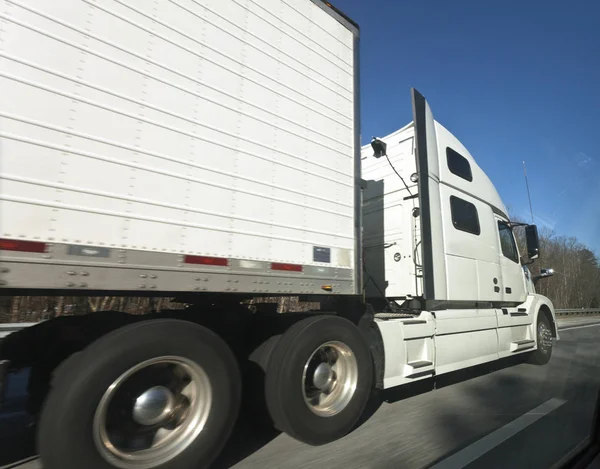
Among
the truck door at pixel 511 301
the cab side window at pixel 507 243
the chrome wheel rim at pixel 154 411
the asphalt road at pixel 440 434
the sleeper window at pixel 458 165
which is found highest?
the sleeper window at pixel 458 165

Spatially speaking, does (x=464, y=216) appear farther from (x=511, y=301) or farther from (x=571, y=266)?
(x=571, y=266)

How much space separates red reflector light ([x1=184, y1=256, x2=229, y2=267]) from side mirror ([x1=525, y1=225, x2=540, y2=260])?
630cm

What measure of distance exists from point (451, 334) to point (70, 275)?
4.55 meters

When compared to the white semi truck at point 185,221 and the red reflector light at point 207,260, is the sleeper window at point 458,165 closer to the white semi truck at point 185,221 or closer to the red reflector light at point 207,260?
the white semi truck at point 185,221

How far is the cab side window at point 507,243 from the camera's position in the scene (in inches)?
268

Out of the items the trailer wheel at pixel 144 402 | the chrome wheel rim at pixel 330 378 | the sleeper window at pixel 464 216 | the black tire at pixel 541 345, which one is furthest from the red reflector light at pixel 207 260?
the black tire at pixel 541 345

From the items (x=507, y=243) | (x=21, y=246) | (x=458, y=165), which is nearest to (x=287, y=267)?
(x=21, y=246)

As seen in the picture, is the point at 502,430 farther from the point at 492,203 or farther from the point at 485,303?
the point at 492,203

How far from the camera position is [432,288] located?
5.10m

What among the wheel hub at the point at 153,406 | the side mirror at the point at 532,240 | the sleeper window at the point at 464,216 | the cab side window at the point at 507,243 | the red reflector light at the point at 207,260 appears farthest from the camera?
the side mirror at the point at 532,240

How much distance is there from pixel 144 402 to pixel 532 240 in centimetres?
702

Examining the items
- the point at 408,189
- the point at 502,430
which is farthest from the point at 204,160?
the point at 502,430

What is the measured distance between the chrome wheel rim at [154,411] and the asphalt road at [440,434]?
53 cm

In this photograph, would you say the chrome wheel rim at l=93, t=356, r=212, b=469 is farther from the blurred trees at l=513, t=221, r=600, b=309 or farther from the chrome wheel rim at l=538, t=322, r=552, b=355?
the chrome wheel rim at l=538, t=322, r=552, b=355
